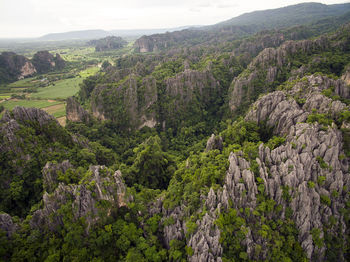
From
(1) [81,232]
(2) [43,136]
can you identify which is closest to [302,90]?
(1) [81,232]

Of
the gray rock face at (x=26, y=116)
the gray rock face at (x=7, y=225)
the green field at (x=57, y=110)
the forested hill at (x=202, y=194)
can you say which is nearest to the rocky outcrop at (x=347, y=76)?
the forested hill at (x=202, y=194)

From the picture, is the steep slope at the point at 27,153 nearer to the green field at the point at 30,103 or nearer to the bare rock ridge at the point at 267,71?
the bare rock ridge at the point at 267,71

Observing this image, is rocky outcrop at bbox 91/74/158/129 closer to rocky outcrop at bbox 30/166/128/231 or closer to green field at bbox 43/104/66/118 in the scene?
green field at bbox 43/104/66/118

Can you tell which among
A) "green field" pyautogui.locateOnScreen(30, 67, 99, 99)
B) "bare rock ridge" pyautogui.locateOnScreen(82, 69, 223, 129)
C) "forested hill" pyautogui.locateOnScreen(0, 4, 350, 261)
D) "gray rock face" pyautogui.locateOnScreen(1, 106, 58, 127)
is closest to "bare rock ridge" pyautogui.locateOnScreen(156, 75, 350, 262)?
"forested hill" pyautogui.locateOnScreen(0, 4, 350, 261)

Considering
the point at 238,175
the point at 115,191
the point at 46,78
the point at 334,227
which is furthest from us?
the point at 46,78

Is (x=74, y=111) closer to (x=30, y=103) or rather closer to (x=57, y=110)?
(x=57, y=110)

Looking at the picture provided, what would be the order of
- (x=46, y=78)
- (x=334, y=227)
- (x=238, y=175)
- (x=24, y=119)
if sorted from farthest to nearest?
(x=46, y=78)
(x=24, y=119)
(x=238, y=175)
(x=334, y=227)

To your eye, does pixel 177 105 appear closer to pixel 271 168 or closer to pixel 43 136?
pixel 43 136
